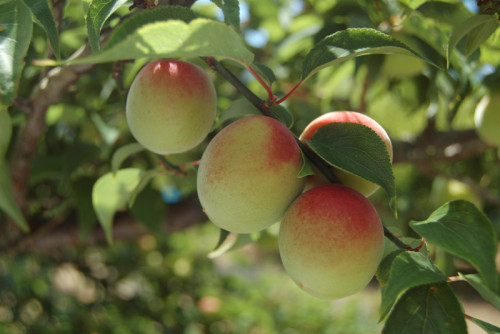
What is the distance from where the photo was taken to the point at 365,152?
33cm

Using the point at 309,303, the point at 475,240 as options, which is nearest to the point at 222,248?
the point at 475,240

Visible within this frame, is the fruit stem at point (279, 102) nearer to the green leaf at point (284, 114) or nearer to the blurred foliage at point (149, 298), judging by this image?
the green leaf at point (284, 114)

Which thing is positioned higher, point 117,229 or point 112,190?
point 112,190

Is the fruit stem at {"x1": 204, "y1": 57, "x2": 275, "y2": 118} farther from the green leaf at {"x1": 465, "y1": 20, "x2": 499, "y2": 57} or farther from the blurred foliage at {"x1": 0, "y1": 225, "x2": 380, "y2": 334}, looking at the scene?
the blurred foliage at {"x1": 0, "y1": 225, "x2": 380, "y2": 334}

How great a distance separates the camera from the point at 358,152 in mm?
333

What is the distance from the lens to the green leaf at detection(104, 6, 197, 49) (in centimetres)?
25

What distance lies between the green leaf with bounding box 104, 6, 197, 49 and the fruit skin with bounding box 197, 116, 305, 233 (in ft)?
0.30

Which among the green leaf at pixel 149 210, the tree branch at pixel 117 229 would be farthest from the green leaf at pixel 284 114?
the tree branch at pixel 117 229

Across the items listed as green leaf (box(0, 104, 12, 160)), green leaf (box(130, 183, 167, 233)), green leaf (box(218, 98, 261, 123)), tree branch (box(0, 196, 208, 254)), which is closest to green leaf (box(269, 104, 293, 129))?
green leaf (box(218, 98, 261, 123))

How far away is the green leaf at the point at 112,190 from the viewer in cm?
54

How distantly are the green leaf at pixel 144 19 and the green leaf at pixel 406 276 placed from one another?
21cm

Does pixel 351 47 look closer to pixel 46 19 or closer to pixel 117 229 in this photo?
pixel 46 19

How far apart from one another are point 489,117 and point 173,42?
600 millimetres

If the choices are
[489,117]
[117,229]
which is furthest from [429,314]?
[117,229]
